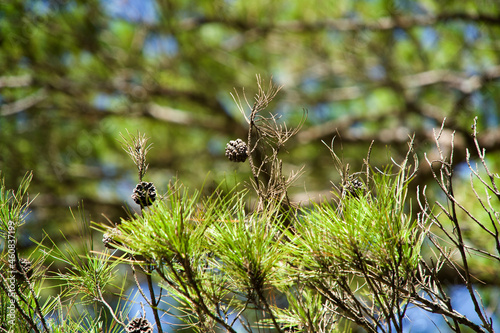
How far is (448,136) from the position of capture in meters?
1.61

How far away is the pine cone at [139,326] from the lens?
42cm

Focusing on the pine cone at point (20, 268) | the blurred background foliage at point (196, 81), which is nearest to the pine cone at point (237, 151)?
the pine cone at point (20, 268)

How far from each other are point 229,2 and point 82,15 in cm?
67

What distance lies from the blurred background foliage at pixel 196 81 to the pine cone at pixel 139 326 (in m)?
1.17

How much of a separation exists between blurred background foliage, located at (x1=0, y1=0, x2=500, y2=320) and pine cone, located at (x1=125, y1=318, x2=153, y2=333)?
117 centimetres

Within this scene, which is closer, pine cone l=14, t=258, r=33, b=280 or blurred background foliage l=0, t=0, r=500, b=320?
pine cone l=14, t=258, r=33, b=280

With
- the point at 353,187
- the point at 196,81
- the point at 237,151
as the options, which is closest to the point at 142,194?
the point at 237,151

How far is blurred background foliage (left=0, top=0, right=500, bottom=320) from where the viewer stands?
1.77 meters

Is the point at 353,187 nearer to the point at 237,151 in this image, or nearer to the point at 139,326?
the point at 237,151

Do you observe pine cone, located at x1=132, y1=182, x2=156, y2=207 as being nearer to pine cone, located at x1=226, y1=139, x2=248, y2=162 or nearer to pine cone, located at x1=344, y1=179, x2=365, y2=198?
pine cone, located at x1=226, y1=139, x2=248, y2=162

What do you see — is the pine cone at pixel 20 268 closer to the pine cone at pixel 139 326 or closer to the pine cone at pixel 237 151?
the pine cone at pixel 139 326

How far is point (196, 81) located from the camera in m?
2.20

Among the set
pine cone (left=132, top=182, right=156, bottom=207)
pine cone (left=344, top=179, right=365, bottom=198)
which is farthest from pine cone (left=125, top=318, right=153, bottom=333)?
pine cone (left=344, top=179, right=365, bottom=198)

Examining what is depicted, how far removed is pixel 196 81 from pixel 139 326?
1884mm
